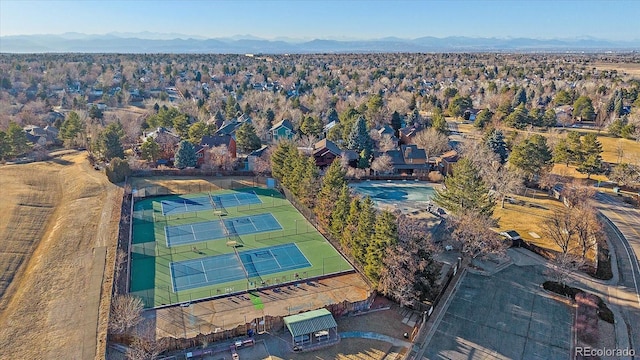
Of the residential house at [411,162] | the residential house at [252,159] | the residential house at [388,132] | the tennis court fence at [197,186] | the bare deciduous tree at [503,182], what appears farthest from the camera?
the residential house at [388,132]

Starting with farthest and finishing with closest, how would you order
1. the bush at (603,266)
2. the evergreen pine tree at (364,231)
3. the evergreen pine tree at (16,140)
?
the evergreen pine tree at (16,140) → the bush at (603,266) → the evergreen pine tree at (364,231)

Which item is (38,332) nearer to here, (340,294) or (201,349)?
(201,349)

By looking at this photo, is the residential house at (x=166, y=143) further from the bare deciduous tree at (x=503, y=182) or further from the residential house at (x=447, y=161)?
the bare deciduous tree at (x=503, y=182)

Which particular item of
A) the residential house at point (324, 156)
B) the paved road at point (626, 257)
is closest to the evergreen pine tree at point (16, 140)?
the residential house at point (324, 156)

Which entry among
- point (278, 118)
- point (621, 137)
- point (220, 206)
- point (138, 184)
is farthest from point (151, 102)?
point (621, 137)

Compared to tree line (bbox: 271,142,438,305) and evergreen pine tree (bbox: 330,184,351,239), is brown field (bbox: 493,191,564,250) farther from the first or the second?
evergreen pine tree (bbox: 330,184,351,239)

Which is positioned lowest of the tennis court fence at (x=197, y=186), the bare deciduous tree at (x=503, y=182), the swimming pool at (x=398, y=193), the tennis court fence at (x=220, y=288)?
the tennis court fence at (x=220, y=288)

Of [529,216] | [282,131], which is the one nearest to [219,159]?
[282,131]
